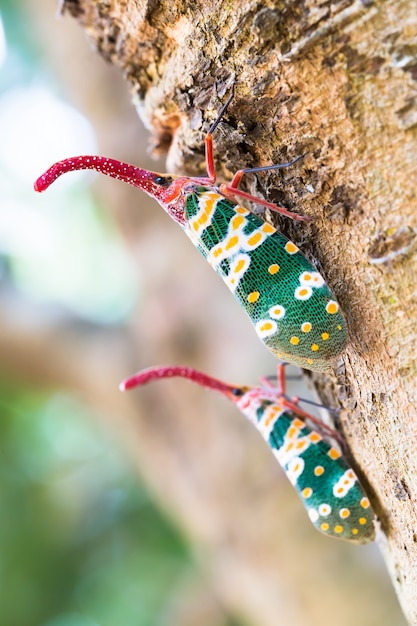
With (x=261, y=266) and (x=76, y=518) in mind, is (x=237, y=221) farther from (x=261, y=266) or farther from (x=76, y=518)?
(x=76, y=518)

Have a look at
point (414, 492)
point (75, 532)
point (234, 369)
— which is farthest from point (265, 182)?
point (75, 532)

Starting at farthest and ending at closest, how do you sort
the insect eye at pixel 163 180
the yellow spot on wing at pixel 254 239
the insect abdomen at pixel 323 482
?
the insect eye at pixel 163 180 < the insect abdomen at pixel 323 482 < the yellow spot on wing at pixel 254 239

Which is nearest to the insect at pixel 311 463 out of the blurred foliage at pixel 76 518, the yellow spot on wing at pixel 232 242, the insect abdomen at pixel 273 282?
the insect abdomen at pixel 273 282

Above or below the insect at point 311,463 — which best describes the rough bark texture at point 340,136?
above

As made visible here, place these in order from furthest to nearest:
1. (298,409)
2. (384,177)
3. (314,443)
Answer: (298,409) < (314,443) < (384,177)

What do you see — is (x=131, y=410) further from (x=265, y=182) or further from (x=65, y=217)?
(x=65, y=217)

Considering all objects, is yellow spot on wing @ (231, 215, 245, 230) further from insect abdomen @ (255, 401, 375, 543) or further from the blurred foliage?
the blurred foliage

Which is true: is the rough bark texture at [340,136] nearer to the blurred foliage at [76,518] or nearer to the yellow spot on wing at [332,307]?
the yellow spot on wing at [332,307]

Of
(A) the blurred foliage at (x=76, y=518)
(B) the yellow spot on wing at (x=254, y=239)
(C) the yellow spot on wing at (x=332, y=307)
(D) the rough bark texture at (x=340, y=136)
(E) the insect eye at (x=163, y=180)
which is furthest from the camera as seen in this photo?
(A) the blurred foliage at (x=76, y=518)
